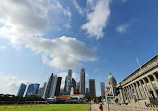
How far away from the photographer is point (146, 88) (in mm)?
48656

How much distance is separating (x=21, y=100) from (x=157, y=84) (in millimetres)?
122914

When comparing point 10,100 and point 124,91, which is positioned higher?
point 124,91

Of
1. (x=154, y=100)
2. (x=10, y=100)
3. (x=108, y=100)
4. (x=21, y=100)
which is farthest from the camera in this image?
(x=21, y=100)

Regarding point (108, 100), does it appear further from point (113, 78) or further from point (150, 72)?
point (113, 78)

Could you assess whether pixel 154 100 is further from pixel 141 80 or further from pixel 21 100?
pixel 21 100

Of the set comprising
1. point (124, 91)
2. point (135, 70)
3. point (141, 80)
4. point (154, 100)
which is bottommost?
point (154, 100)

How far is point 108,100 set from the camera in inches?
623

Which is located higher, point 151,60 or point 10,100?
point 151,60

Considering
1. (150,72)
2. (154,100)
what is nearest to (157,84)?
(150,72)

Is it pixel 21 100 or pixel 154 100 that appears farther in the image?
pixel 21 100

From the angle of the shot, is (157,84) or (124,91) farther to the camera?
(124,91)

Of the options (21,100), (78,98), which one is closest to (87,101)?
(78,98)

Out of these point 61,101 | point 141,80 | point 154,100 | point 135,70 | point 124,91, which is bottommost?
point 61,101

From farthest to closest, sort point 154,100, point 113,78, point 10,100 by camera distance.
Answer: point 113,78 → point 10,100 → point 154,100
